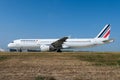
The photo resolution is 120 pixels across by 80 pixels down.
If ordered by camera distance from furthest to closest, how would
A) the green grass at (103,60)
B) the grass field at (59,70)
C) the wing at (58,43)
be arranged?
the wing at (58,43) < the green grass at (103,60) < the grass field at (59,70)

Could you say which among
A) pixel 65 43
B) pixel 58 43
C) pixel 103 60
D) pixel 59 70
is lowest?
pixel 59 70

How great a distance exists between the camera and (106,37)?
197ft

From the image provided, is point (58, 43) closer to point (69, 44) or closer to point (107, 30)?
point (69, 44)

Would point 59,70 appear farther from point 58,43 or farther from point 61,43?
point 61,43

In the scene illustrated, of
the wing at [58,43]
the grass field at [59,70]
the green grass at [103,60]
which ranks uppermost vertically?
the wing at [58,43]

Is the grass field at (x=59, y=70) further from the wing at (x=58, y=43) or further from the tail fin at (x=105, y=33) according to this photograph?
the tail fin at (x=105, y=33)

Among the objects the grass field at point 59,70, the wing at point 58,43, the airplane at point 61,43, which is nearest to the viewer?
the grass field at point 59,70

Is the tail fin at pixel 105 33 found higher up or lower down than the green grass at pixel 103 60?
higher up

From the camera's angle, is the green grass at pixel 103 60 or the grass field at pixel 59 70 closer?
the grass field at pixel 59 70

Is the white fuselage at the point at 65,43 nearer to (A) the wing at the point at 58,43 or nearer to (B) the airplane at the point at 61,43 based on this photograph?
(B) the airplane at the point at 61,43

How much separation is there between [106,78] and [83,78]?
47.0 inches

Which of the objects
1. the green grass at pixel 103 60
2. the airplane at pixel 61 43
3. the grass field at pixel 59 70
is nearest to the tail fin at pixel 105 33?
the airplane at pixel 61 43

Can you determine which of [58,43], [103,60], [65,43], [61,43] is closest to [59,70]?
[103,60]

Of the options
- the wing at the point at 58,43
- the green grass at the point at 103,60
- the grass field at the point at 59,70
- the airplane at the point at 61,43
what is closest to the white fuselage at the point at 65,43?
the airplane at the point at 61,43
